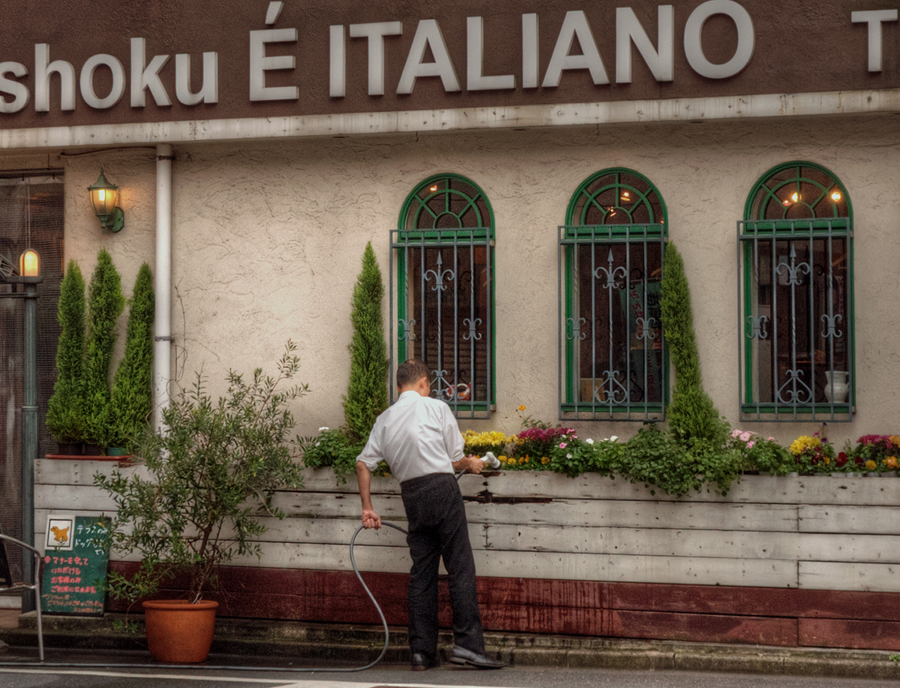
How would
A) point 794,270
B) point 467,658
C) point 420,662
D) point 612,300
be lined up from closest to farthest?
point 467,658 < point 420,662 < point 794,270 < point 612,300

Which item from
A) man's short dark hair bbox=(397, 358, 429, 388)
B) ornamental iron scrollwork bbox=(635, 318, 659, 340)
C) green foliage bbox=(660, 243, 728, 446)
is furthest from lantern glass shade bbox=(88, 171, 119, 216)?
green foliage bbox=(660, 243, 728, 446)

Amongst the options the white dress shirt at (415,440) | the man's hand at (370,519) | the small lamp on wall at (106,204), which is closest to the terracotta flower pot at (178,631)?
the man's hand at (370,519)

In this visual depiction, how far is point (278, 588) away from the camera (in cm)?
808

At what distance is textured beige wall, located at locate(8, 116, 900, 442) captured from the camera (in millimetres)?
7969

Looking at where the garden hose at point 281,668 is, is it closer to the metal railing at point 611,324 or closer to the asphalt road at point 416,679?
the asphalt road at point 416,679

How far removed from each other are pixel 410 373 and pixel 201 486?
179 centimetres

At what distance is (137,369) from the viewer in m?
8.94

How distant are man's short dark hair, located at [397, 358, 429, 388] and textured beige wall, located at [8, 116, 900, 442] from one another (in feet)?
4.35

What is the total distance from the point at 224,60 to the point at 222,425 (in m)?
3.18

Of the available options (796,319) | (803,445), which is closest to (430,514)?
(803,445)

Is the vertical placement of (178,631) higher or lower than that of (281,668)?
higher

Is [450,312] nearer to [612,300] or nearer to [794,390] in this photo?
[612,300]

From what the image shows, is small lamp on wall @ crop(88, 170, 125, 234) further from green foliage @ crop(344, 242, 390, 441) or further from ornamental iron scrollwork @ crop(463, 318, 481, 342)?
ornamental iron scrollwork @ crop(463, 318, 481, 342)

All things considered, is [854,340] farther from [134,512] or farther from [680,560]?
[134,512]
